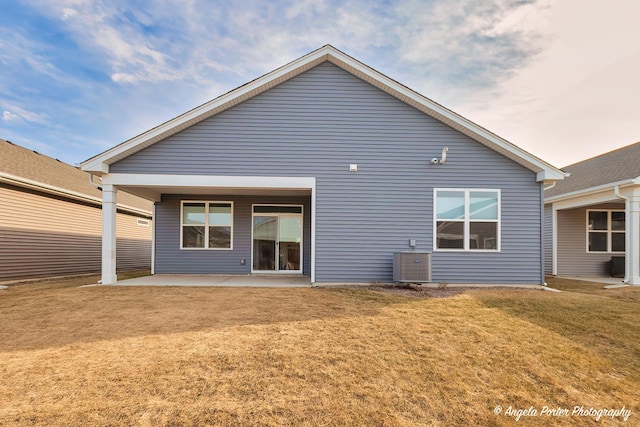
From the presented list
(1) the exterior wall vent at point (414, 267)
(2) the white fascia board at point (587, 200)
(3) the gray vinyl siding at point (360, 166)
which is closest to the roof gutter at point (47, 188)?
(3) the gray vinyl siding at point (360, 166)

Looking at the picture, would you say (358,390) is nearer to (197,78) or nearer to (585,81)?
(585,81)

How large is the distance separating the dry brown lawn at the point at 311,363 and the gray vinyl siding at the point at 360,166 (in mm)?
2622

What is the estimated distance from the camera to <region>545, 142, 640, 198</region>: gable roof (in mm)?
10246

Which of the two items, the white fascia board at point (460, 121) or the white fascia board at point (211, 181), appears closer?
the white fascia board at point (460, 121)

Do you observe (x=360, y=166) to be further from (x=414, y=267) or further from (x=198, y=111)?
(x=198, y=111)

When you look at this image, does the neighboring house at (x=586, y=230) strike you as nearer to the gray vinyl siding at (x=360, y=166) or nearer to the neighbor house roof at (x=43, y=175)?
the gray vinyl siding at (x=360, y=166)

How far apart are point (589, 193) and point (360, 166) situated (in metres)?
8.26

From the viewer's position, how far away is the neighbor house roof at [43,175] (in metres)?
9.30

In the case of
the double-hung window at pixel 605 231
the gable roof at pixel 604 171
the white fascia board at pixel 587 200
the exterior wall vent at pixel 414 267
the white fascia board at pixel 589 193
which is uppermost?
the gable roof at pixel 604 171

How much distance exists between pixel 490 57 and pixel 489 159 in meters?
5.72

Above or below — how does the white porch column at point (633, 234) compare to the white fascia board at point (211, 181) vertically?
below

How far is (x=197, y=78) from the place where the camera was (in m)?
14.2

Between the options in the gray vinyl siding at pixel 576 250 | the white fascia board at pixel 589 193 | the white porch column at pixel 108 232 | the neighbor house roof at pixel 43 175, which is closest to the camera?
the white porch column at pixel 108 232

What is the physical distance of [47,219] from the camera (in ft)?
34.7
